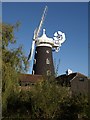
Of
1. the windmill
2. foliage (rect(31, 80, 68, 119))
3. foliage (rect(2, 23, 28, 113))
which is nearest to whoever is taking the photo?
foliage (rect(31, 80, 68, 119))

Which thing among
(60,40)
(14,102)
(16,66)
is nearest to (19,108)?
(14,102)

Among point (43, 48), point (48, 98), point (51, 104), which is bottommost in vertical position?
point (51, 104)

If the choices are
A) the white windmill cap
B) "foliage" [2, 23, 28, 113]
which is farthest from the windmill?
"foliage" [2, 23, 28, 113]

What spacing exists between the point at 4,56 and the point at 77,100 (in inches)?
199

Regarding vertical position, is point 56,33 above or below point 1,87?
above

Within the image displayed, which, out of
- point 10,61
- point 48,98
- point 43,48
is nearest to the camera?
point 48,98

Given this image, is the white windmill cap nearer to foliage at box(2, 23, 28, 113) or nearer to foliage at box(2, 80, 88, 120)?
foliage at box(2, 23, 28, 113)

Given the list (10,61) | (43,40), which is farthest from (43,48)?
(10,61)

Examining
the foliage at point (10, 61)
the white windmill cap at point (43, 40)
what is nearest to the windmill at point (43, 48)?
the white windmill cap at point (43, 40)

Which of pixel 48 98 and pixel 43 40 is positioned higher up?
pixel 43 40

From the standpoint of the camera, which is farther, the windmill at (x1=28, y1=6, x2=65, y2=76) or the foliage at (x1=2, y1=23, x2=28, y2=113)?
the windmill at (x1=28, y1=6, x2=65, y2=76)

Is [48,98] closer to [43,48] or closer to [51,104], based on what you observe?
[51,104]

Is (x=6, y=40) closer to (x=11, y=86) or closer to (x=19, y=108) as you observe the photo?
(x=11, y=86)

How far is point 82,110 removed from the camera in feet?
40.8
